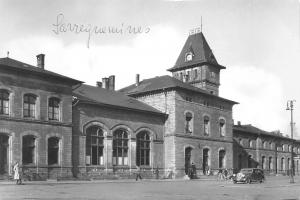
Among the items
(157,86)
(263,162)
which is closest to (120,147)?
(157,86)

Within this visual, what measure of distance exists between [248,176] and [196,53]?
97.1 ft

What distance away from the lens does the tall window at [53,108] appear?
31469 millimetres

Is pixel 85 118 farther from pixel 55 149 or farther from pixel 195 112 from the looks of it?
pixel 195 112

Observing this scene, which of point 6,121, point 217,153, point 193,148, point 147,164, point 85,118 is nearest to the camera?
point 6,121

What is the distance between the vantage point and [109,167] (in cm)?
3572

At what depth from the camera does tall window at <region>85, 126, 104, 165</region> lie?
34594 mm

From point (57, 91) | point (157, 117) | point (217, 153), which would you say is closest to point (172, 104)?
point (157, 117)

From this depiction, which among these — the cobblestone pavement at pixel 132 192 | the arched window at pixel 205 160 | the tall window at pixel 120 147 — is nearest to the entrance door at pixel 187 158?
the arched window at pixel 205 160

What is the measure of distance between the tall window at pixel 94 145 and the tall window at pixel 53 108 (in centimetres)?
Answer: 345

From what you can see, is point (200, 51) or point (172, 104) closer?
point (172, 104)

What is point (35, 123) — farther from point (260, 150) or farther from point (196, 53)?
point (260, 150)

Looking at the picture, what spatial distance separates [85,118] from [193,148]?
1229 centimetres

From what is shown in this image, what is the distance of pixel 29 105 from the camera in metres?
30.1

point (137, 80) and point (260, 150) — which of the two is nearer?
point (137, 80)
